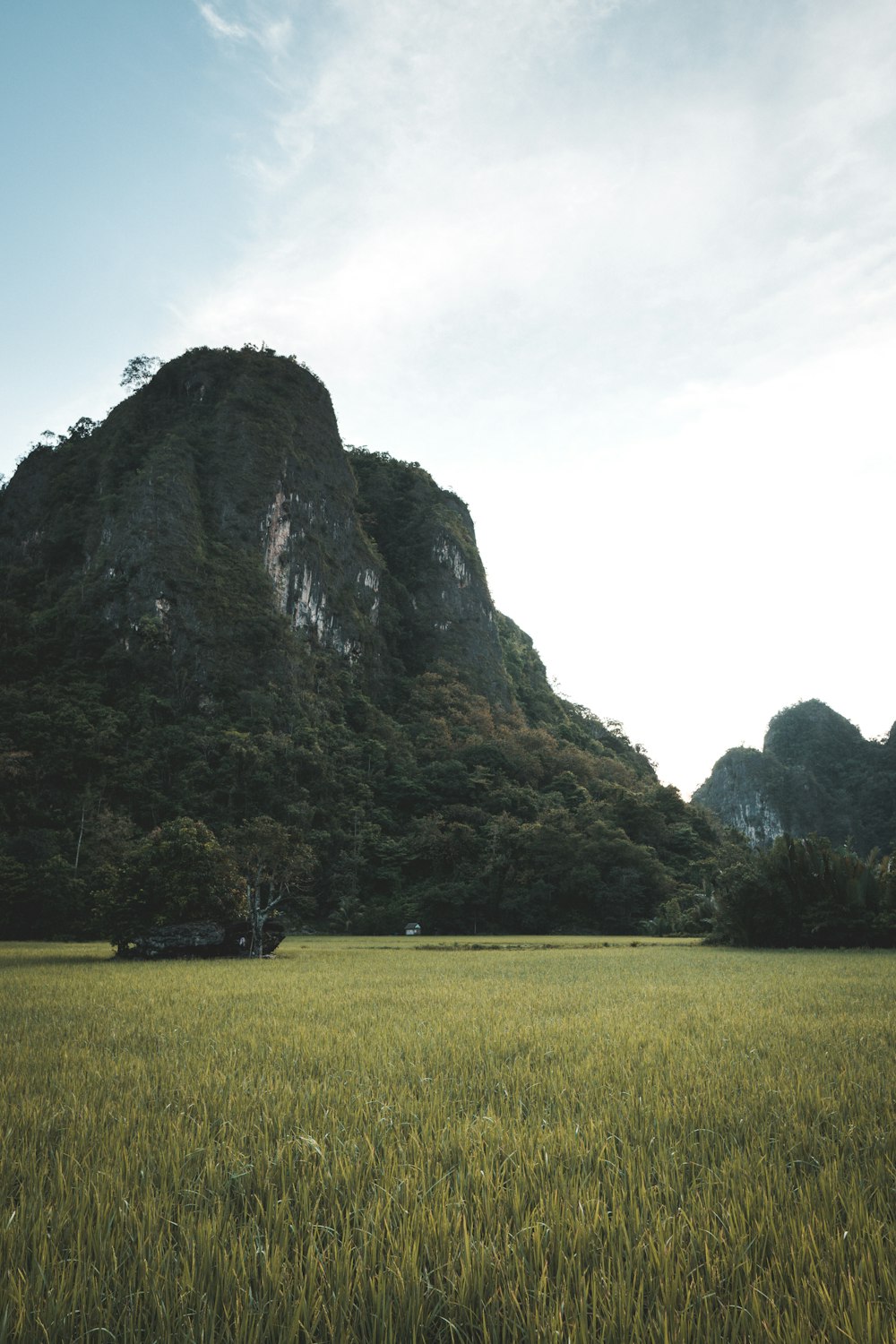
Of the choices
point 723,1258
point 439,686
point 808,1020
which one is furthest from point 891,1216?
point 439,686

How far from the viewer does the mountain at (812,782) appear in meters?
81.5

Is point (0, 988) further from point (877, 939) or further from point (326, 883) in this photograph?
point (326, 883)

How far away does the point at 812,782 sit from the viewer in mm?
90375

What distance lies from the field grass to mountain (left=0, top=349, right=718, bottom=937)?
15671 millimetres

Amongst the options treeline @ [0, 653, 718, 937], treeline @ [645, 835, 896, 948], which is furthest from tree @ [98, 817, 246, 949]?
treeline @ [645, 835, 896, 948]

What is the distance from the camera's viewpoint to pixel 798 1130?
8.52 ft

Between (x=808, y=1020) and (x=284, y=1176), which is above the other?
(x=284, y=1176)

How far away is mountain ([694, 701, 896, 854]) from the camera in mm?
81500

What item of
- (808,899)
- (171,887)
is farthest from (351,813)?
(808,899)

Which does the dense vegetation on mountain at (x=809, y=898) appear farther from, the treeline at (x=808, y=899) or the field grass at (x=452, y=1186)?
the field grass at (x=452, y=1186)

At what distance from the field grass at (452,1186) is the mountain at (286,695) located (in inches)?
617

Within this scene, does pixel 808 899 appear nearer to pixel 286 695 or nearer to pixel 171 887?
pixel 171 887

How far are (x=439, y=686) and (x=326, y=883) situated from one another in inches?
1553

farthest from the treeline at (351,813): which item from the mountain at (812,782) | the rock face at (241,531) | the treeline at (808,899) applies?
the mountain at (812,782)
